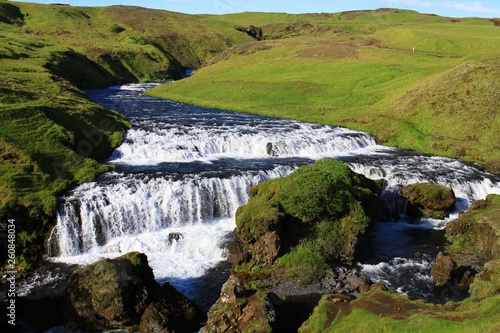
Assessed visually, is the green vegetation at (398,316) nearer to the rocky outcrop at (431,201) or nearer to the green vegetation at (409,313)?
the green vegetation at (409,313)

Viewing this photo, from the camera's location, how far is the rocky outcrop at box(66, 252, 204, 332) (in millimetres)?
19156

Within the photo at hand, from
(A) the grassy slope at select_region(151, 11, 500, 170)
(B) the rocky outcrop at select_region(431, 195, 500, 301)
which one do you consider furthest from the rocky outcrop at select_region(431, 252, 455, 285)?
(A) the grassy slope at select_region(151, 11, 500, 170)

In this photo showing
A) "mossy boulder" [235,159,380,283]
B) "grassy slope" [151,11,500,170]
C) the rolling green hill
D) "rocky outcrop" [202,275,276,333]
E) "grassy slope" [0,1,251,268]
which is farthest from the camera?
"grassy slope" [151,11,500,170]

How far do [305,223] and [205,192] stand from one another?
28.5ft

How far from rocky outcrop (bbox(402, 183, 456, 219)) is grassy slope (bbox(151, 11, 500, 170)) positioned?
10.7 metres

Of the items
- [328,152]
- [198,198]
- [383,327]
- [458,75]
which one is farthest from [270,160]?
[458,75]

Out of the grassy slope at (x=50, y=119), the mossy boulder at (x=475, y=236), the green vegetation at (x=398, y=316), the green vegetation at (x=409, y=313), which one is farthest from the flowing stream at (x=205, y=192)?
the green vegetation at (x=398, y=316)

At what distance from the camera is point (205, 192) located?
3119 centimetres

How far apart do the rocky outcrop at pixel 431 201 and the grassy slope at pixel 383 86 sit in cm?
1073

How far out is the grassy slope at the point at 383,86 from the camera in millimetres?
49188

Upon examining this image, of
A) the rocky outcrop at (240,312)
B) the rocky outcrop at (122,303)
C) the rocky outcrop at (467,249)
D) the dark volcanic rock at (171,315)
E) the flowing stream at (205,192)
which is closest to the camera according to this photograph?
the rocky outcrop at (240,312)

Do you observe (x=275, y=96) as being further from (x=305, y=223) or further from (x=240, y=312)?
(x=240, y=312)

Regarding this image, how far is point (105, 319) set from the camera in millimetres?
19516

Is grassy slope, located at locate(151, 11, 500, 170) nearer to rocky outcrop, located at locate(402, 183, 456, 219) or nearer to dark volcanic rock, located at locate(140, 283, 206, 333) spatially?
rocky outcrop, located at locate(402, 183, 456, 219)
